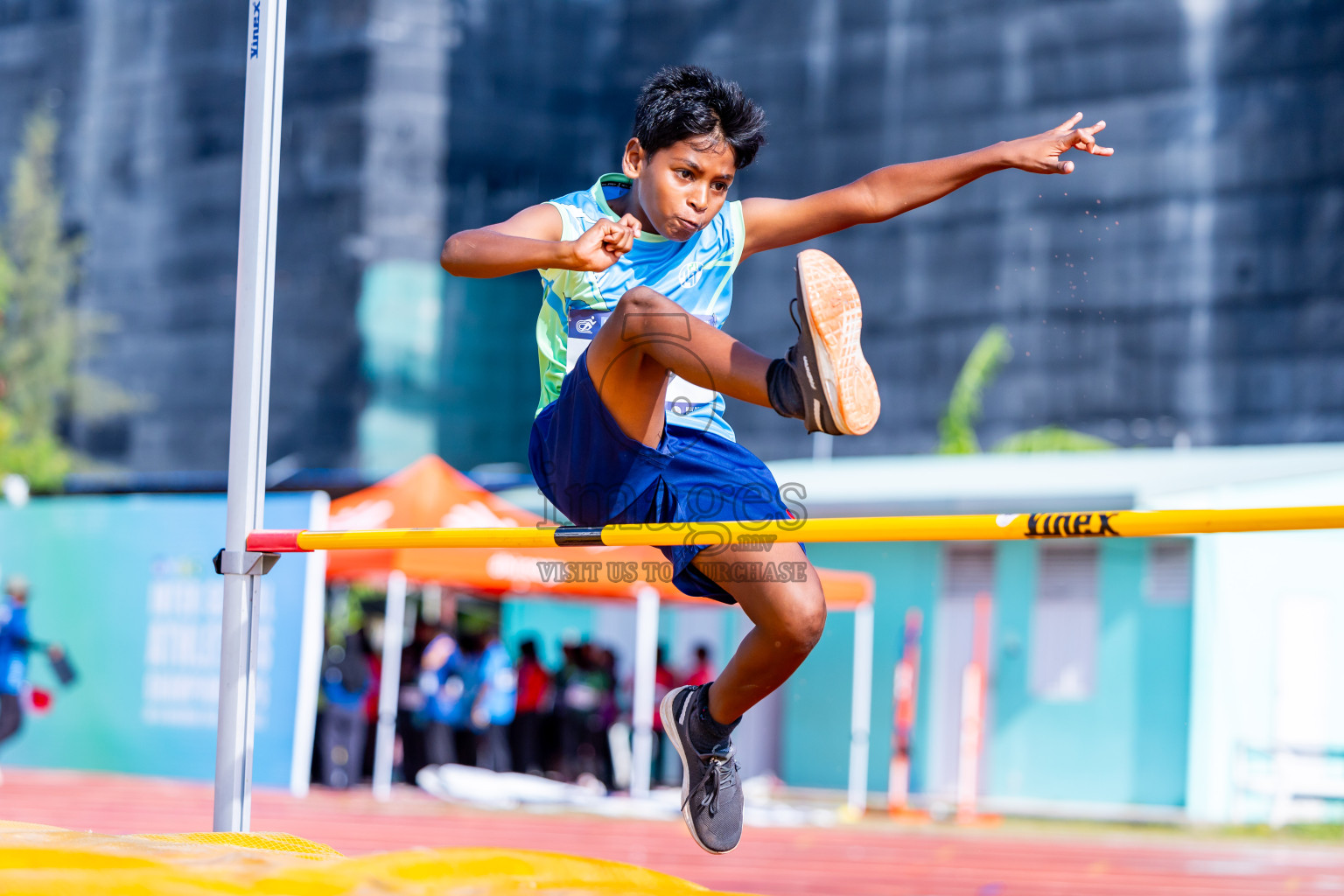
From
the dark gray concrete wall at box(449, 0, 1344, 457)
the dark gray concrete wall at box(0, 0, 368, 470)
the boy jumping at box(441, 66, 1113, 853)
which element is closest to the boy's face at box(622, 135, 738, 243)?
the boy jumping at box(441, 66, 1113, 853)

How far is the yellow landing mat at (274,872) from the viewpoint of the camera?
223cm

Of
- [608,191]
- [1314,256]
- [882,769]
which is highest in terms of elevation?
[1314,256]

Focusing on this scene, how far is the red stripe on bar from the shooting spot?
3338mm

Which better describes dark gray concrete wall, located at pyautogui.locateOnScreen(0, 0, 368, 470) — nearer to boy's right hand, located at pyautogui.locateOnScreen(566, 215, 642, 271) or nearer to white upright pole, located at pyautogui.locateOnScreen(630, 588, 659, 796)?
white upright pole, located at pyautogui.locateOnScreen(630, 588, 659, 796)

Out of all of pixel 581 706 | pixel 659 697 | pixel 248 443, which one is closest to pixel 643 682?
pixel 581 706

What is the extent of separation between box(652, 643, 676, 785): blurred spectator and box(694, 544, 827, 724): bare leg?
8524 millimetres

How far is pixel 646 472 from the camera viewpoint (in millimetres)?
2906

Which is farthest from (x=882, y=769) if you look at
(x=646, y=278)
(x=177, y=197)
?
(x=177, y=197)

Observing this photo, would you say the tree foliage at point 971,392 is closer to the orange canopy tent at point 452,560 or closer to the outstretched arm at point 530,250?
the orange canopy tent at point 452,560

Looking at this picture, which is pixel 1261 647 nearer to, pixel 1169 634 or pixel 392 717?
pixel 1169 634

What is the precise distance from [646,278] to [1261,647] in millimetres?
10338

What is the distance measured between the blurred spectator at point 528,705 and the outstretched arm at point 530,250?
9123 mm

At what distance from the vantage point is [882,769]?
44.0ft

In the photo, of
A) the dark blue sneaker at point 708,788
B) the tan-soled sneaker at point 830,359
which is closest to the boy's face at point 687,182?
the tan-soled sneaker at point 830,359
